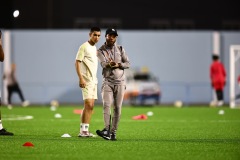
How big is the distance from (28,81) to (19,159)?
31196mm

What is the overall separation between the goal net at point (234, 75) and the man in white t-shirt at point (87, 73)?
19.9 m

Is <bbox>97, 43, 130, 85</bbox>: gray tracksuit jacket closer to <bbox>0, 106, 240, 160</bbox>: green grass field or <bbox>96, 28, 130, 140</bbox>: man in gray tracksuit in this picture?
<bbox>96, 28, 130, 140</bbox>: man in gray tracksuit

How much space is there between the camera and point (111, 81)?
15070 mm

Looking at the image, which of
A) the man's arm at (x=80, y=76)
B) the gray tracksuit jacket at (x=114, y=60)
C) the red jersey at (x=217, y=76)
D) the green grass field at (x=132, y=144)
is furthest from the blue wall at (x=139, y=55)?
the gray tracksuit jacket at (x=114, y=60)

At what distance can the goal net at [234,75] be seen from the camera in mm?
35219

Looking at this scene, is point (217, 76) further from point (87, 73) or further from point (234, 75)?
point (87, 73)

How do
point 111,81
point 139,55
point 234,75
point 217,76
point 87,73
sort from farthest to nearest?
1. point 139,55
2. point 234,75
3. point 217,76
4. point 87,73
5. point 111,81

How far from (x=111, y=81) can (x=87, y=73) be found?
984mm

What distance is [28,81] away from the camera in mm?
42344

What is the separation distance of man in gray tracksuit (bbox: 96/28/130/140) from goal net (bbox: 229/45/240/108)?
2050 cm

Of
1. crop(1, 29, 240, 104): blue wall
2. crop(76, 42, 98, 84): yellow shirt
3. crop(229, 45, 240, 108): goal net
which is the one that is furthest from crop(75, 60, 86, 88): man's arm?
crop(1, 29, 240, 104): blue wall

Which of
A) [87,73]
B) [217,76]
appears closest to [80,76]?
[87,73]

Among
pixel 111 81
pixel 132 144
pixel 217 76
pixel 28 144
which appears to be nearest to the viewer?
pixel 28 144


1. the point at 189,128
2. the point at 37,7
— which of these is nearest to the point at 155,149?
the point at 189,128
